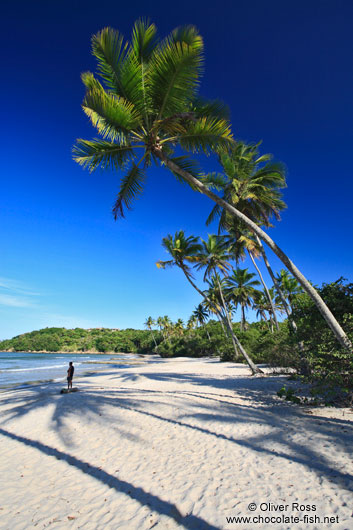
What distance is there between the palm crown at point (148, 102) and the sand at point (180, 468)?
6474 mm

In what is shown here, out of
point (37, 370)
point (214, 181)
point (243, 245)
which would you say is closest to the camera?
point (214, 181)

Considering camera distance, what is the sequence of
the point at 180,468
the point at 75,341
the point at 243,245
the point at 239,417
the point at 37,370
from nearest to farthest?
the point at 180,468 < the point at 239,417 < the point at 243,245 < the point at 37,370 < the point at 75,341

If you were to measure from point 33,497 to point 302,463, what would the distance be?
13.0 ft

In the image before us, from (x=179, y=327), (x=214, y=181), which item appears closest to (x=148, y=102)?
(x=214, y=181)

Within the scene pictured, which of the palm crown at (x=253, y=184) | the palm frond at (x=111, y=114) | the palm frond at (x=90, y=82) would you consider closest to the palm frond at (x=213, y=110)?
the palm frond at (x=111, y=114)

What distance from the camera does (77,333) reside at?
379 feet

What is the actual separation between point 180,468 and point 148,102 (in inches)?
312

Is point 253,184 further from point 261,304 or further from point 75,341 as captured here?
point 75,341

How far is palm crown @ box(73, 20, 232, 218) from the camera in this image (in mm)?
5793

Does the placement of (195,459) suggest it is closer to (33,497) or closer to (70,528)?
(70,528)

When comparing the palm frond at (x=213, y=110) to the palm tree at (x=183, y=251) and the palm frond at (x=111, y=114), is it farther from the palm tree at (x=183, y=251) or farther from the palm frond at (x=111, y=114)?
the palm tree at (x=183, y=251)

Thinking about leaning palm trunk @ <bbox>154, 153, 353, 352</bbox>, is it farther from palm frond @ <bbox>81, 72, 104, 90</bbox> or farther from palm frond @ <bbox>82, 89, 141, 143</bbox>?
palm frond @ <bbox>81, 72, 104, 90</bbox>

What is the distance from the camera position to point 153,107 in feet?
22.1

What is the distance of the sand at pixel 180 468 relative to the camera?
3006mm
